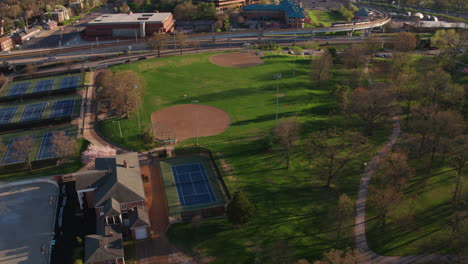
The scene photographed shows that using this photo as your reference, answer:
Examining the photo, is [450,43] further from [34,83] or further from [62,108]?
[34,83]

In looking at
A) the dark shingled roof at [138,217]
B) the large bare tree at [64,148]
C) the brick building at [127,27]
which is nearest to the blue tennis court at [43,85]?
the large bare tree at [64,148]

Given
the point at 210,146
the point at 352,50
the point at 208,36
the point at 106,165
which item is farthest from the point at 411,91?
the point at 208,36

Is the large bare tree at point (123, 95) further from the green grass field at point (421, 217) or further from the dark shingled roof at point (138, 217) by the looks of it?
the green grass field at point (421, 217)

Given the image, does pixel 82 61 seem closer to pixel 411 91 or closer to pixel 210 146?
pixel 210 146

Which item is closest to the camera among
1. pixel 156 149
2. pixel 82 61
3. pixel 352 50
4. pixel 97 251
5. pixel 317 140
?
pixel 97 251

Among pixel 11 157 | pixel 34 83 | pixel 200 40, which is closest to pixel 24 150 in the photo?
pixel 11 157

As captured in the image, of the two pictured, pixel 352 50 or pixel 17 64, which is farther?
pixel 17 64

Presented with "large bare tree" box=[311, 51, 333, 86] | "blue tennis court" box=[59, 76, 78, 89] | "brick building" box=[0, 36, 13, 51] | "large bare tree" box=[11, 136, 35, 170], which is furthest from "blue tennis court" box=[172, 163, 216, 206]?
"brick building" box=[0, 36, 13, 51]
